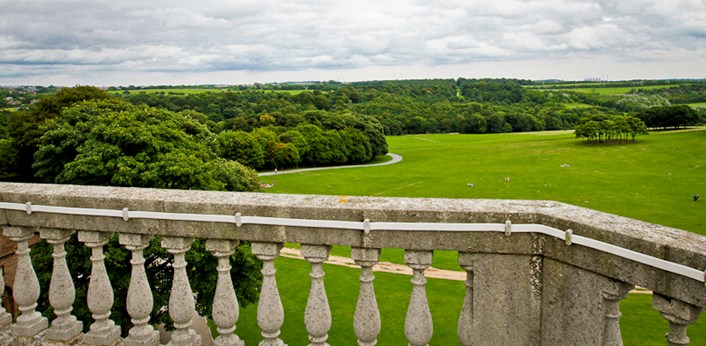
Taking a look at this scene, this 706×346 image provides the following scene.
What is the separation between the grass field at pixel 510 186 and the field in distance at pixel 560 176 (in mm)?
148

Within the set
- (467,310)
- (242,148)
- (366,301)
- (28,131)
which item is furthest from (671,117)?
(366,301)

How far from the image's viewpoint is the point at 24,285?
4.56m

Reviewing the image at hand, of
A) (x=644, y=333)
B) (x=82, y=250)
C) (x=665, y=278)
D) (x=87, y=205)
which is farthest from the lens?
(x=644, y=333)

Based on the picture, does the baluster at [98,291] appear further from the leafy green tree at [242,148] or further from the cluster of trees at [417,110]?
the cluster of trees at [417,110]

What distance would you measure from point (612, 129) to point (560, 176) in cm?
3478

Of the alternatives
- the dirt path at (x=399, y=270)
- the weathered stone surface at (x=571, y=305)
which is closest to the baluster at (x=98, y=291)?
the weathered stone surface at (x=571, y=305)

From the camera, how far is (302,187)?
70.9 meters

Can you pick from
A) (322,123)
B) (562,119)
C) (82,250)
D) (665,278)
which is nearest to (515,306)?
(665,278)

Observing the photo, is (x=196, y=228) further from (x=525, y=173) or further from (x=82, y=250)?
(x=525, y=173)

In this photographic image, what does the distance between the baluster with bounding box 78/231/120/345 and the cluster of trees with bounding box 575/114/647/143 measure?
11212 centimetres

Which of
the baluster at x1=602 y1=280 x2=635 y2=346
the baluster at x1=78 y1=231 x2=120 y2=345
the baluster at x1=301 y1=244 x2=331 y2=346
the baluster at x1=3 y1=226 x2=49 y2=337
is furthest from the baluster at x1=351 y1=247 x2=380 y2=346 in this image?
the baluster at x1=3 y1=226 x2=49 y2=337

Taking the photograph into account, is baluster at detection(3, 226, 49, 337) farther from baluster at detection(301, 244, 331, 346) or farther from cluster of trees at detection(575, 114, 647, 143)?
cluster of trees at detection(575, 114, 647, 143)

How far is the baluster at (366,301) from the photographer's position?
147 inches

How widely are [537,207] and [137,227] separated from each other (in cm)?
332
